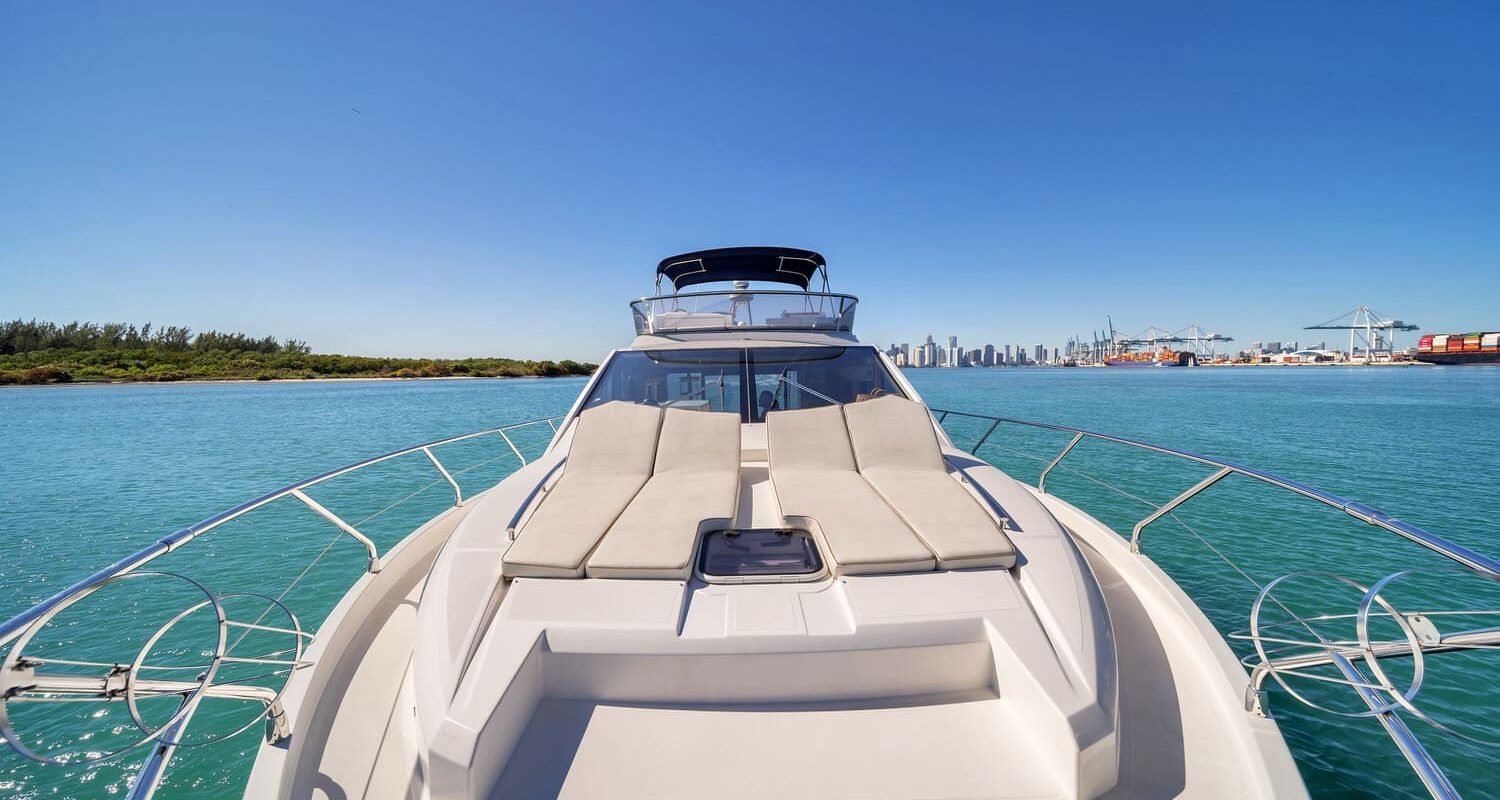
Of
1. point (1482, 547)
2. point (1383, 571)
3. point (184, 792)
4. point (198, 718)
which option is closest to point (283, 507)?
point (198, 718)

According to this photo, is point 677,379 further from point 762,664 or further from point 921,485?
point 762,664

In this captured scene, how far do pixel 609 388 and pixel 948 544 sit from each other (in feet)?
9.40

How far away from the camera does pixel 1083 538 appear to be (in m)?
2.96

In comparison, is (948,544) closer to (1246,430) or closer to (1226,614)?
(1226,614)

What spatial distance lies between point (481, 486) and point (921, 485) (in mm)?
8079

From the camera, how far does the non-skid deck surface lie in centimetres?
160

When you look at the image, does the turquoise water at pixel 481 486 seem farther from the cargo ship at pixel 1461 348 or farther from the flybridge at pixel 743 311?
the cargo ship at pixel 1461 348

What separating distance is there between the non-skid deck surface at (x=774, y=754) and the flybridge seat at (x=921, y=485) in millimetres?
542

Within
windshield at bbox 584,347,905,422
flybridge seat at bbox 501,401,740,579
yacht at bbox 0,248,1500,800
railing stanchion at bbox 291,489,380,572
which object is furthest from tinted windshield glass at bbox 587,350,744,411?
railing stanchion at bbox 291,489,380,572

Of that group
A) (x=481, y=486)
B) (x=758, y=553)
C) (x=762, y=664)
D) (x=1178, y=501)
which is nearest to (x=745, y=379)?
(x=758, y=553)

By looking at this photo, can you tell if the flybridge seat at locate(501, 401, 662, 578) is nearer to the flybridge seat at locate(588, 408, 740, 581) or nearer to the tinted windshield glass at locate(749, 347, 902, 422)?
the flybridge seat at locate(588, 408, 740, 581)

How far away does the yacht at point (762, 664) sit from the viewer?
5.17 ft

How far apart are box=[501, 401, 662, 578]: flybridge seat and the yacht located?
0.7 inches

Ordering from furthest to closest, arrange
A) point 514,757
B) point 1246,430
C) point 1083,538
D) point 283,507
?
1. point 1246,430
2. point 283,507
3. point 1083,538
4. point 514,757
